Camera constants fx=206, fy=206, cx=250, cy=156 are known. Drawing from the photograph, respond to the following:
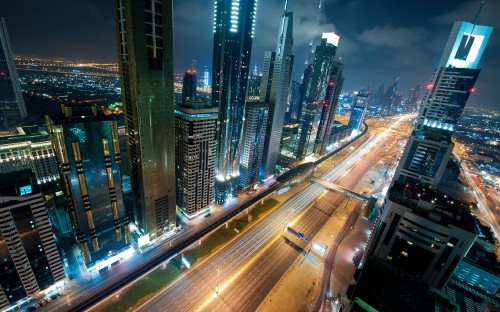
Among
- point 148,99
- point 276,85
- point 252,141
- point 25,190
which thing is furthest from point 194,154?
point 276,85

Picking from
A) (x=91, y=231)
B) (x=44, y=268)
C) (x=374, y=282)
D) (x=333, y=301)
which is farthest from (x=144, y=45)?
(x=333, y=301)

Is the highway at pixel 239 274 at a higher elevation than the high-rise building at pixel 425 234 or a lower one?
lower

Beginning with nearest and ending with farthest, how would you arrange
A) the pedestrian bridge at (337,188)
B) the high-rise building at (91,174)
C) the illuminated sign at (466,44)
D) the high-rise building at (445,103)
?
the high-rise building at (91,174) < the illuminated sign at (466,44) < the high-rise building at (445,103) < the pedestrian bridge at (337,188)

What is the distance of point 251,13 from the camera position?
11450 centimetres

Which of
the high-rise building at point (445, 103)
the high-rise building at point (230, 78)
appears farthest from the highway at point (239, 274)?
the high-rise building at point (445, 103)

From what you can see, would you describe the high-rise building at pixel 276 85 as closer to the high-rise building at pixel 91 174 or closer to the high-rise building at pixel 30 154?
the high-rise building at pixel 91 174

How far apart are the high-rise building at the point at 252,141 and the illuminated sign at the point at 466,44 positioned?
105909 millimetres

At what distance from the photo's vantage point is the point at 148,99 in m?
81.8

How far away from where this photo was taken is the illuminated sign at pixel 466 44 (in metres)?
106

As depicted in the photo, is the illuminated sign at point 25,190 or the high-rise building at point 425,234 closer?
the high-rise building at point 425,234

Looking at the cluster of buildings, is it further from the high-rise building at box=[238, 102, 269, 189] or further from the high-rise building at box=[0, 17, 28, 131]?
the high-rise building at box=[0, 17, 28, 131]

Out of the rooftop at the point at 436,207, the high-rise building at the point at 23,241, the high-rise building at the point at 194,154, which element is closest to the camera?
the rooftop at the point at 436,207

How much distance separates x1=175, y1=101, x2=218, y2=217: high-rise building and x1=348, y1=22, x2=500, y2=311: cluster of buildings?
8476 centimetres

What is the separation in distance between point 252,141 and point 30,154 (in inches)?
5275
